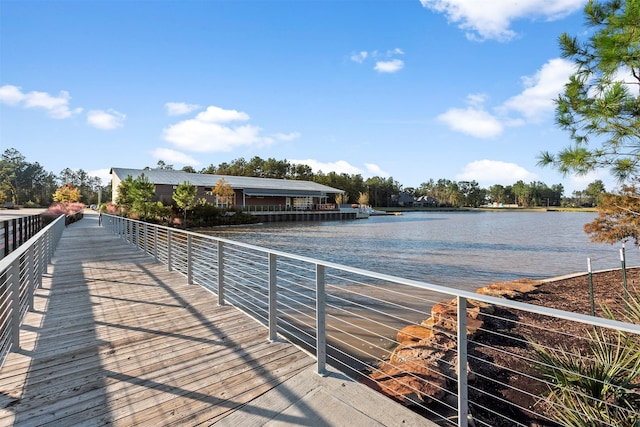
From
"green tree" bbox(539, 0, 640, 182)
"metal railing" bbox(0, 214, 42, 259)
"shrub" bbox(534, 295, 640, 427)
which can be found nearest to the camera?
"shrub" bbox(534, 295, 640, 427)

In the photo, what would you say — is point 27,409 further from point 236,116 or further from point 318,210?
point 318,210

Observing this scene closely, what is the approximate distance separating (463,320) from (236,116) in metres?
25.9

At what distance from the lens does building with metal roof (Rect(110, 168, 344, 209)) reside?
117 ft

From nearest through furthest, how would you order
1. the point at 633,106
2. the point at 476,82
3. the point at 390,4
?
the point at 633,106 → the point at 390,4 → the point at 476,82

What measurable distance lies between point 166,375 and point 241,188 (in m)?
38.9

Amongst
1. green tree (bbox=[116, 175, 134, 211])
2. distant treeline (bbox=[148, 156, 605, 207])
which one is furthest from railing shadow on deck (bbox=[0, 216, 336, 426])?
distant treeline (bbox=[148, 156, 605, 207])

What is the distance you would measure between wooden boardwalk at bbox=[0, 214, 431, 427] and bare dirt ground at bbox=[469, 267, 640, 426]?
1082 mm

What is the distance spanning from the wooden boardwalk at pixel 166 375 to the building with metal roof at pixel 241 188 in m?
32.0

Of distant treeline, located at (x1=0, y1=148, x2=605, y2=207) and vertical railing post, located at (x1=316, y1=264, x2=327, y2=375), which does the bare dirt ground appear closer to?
vertical railing post, located at (x1=316, y1=264, x2=327, y2=375)

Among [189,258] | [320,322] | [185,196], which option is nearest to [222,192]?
[185,196]

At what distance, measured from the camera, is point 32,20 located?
10266 mm

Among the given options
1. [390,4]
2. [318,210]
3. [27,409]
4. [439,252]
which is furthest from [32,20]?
[318,210]

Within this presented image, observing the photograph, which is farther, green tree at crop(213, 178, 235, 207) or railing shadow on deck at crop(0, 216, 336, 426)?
green tree at crop(213, 178, 235, 207)

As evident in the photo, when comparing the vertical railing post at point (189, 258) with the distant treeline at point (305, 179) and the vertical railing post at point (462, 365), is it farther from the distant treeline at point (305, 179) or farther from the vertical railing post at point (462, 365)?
the distant treeline at point (305, 179)
